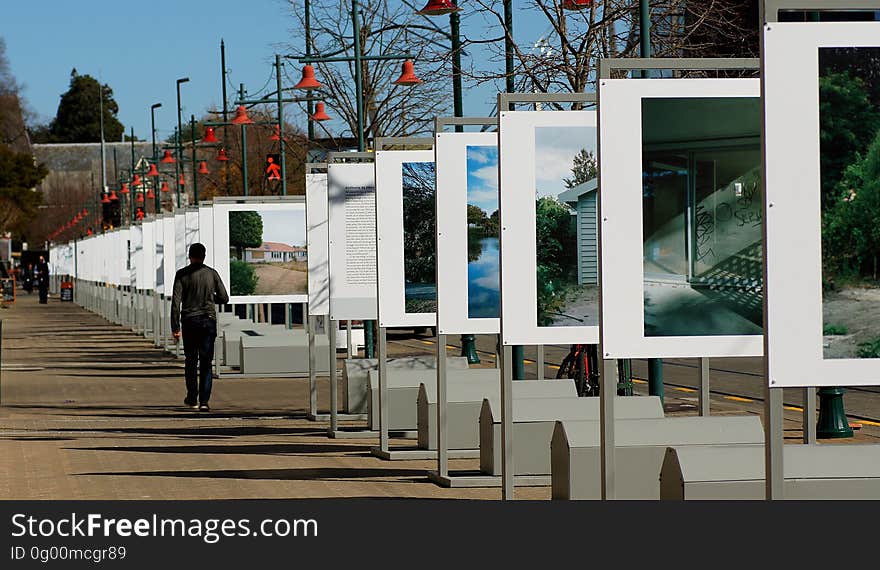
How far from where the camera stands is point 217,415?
21016mm

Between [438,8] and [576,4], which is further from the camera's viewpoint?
[438,8]

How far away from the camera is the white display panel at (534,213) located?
10.8m

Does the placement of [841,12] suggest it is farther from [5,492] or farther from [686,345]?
[5,492]

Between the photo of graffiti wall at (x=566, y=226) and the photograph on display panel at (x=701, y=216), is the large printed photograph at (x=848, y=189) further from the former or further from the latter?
the photo of graffiti wall at (x=566, y=226)

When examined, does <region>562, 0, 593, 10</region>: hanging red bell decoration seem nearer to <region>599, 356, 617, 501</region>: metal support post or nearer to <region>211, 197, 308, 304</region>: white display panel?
<region>599, 356, 617, 501</region>: metal support post

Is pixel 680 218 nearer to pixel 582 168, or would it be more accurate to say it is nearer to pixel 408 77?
pixel 582 168

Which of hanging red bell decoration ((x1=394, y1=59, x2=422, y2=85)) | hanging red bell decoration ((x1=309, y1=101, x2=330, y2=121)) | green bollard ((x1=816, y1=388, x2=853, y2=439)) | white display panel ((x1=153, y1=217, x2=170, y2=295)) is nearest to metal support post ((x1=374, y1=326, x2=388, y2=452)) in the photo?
green bollard ((x1=816, y1=388, x2=853, y2=439))

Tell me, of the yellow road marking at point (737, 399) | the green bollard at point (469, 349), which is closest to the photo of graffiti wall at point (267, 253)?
the green bollard at point (469, 349)

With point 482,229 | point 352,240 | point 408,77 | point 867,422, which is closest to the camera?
point 482,229

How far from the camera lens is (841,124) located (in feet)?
22.2

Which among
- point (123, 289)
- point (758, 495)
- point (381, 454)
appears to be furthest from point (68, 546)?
point (123, 289)

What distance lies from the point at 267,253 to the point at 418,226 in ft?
39.5

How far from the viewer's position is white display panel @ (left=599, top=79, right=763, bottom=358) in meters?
8.53

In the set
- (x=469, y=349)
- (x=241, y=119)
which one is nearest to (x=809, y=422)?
(x=469, y=349)
